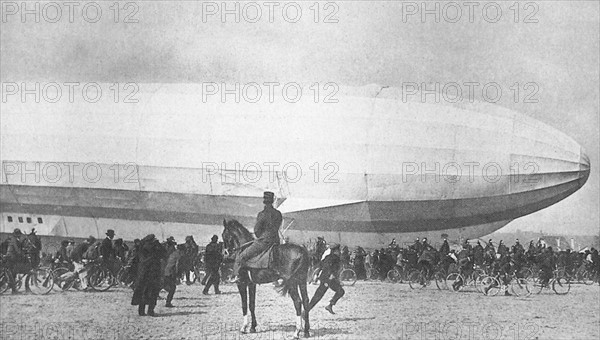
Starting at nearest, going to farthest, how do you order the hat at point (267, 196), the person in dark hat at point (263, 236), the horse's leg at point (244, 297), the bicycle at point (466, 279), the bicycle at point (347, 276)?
1. the person in dark hat at point (263, 236)
2. the horse's leg at point (244, 297)
3. the hat at point (267, 196)
4. the bicycle at point (347, 276)
5. the bicycle at point (466, 279)

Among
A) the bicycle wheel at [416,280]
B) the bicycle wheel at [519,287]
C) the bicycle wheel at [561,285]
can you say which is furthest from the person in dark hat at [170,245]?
the bicycle wheel at [561,285]

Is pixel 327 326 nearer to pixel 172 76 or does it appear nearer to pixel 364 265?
pixel 364 265

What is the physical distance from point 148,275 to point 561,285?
135 inches

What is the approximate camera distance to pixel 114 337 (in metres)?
4.92

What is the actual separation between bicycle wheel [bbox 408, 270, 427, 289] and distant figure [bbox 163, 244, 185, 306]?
200cm

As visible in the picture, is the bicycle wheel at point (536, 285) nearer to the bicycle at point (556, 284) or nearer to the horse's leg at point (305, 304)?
the bicycle at point (556, 284)

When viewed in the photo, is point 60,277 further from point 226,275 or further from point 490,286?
point 490,286

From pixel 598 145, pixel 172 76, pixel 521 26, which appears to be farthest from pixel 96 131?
pixel 598 145

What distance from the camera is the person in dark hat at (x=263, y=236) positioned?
4.73 meters

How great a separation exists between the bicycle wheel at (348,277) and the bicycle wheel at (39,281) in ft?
8.13

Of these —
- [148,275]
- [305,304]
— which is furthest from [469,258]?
[148,275]

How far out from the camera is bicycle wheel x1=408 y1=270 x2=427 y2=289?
5605mm

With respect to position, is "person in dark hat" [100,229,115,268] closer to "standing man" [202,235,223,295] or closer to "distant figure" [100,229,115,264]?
"distant figure" [100,229,115,264]

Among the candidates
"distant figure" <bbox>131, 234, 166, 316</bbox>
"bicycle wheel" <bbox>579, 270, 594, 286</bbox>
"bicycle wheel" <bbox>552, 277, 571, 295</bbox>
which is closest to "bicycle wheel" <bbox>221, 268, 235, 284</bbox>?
"distant figure" <bbox>131, 234, 166, 316</bbox>
